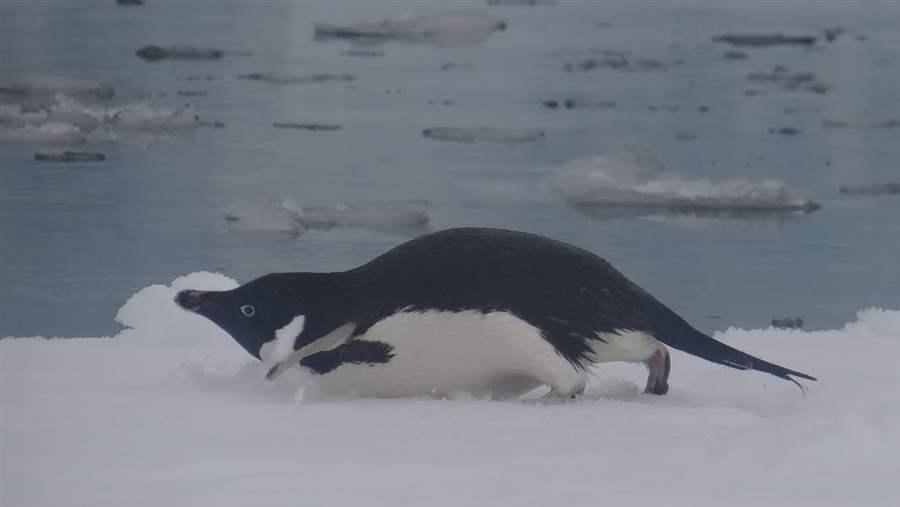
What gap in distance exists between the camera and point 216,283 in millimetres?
2059

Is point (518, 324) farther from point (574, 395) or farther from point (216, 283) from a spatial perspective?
point (216, 283)

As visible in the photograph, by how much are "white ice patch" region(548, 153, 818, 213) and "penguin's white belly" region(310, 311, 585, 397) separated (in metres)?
0.68

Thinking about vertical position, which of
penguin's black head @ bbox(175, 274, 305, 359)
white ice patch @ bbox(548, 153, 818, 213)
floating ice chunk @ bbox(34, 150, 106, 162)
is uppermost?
white ice patch @ bbox(548, 153, 818, 213)

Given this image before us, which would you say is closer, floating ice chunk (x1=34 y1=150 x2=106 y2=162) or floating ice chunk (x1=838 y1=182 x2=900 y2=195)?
floating ice chunk (x1=34 y1=150 x2=106 y2=162)

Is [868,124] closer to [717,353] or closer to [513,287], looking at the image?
[717,353]

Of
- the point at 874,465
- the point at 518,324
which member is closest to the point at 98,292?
the point at 518,324

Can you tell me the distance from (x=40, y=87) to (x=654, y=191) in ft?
3.21

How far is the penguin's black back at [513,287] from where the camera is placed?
1502 mm

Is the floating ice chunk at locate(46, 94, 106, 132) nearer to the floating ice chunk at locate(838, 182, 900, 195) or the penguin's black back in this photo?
the penguin's black back

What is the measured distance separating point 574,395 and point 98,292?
921 millimetres

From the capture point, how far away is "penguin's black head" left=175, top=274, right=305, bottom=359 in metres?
1.58

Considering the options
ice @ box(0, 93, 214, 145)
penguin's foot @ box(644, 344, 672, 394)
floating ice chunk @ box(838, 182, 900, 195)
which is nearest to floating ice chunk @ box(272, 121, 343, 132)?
ice @ box(0, 93, 214, 145)

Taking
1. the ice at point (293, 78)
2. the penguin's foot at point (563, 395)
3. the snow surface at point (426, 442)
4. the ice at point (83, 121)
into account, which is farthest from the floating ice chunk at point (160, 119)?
the penguin's foot at point (563, 395)

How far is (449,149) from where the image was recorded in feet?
6.97
